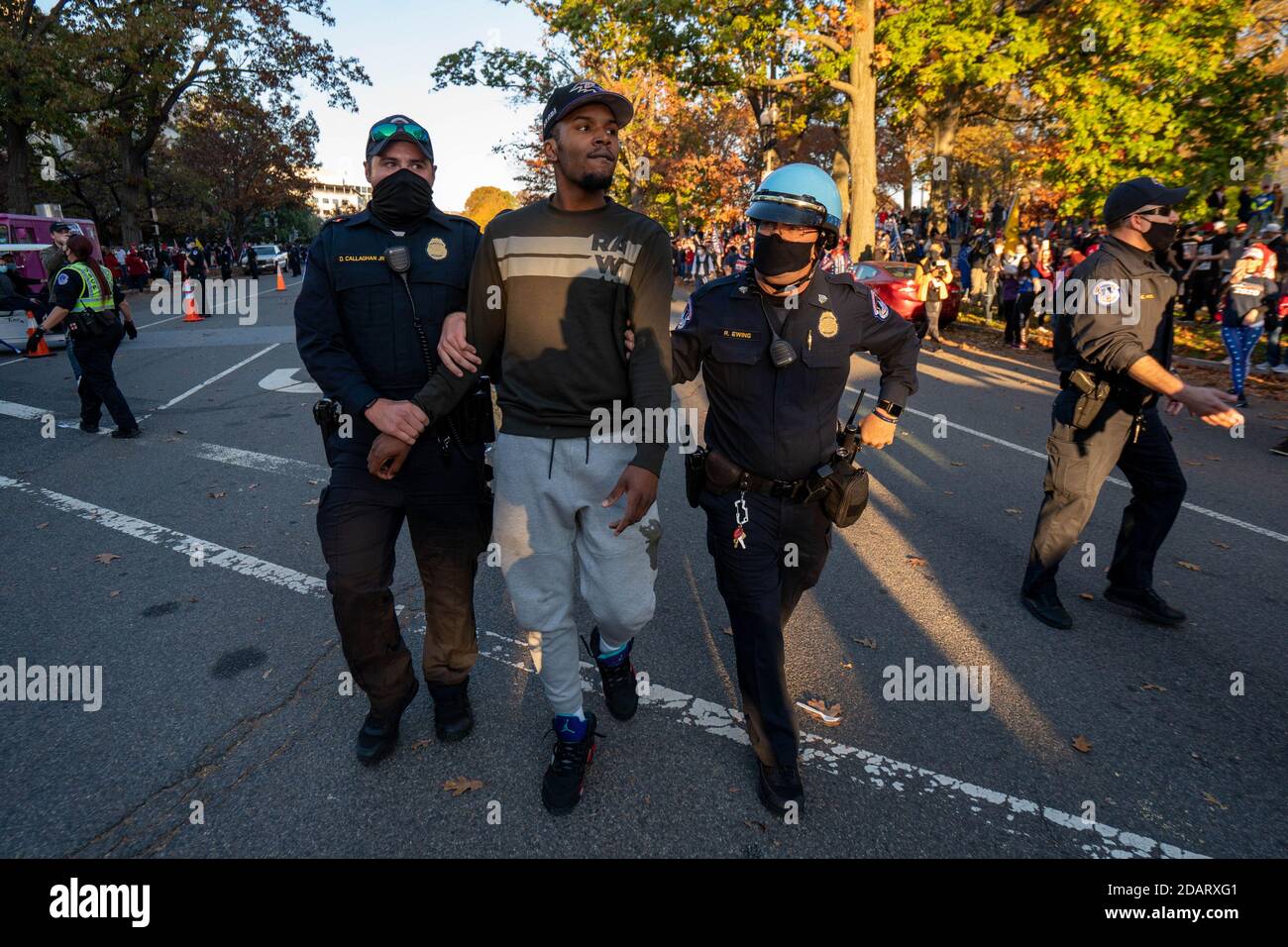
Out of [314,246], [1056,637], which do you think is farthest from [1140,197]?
[314,246]

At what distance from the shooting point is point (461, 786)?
2799 mm

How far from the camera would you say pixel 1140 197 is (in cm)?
363

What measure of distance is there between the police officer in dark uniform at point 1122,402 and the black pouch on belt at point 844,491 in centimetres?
181

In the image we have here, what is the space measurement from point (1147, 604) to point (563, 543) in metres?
3.45

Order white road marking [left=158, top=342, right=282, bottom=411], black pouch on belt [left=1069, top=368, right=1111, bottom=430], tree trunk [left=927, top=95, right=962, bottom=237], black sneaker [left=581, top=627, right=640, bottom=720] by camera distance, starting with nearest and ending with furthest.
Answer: black sneaker [left=581, top=627, right=640, bottom=720]
black pouch on belt [left=1069, top=368, right=1111, bottom=430]
white road marking [left=158, top=342, right=282, bottom=411]
tree trunk [left=927, top=95, right=962, bottom=237]

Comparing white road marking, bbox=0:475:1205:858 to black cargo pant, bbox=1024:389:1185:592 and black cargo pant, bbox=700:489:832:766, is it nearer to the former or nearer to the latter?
black cargo pant, bbox=700:489:832:766

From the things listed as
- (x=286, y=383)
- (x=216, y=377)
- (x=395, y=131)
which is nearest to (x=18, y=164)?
(x=216, y=377)

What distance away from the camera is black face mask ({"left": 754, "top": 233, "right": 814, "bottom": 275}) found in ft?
8.45

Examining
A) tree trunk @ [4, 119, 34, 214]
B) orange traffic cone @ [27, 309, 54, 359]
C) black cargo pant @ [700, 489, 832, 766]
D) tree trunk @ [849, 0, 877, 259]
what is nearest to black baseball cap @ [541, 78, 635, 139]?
black cargo pant @ [700, 489, 832, 766]

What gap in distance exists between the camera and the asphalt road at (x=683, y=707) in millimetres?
2598

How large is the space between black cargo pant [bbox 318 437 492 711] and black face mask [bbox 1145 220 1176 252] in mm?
3443

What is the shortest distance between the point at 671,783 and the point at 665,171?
107ft
